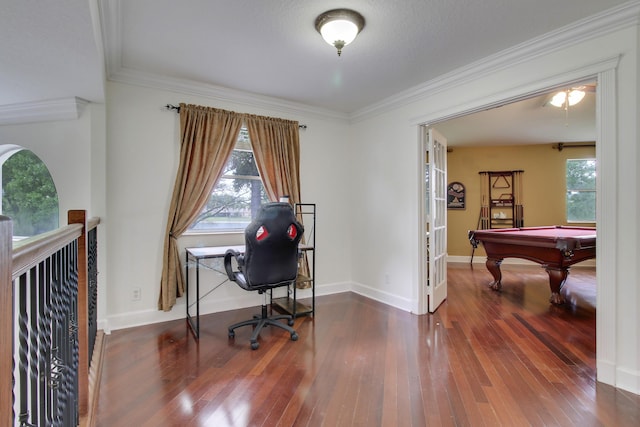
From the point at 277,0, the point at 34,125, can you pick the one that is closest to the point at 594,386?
the point at 277,0

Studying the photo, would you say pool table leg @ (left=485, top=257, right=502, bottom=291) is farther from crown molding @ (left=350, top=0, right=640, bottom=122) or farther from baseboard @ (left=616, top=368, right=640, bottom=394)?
crown molding @ (left=350, top=0, right=640, bottom=122)

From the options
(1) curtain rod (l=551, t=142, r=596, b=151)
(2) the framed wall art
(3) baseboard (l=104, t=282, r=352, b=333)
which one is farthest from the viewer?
(2) the framed wall art

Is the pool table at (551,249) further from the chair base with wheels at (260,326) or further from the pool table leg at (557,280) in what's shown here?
the chair base with wheels at (260,326)

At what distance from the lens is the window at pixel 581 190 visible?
6.58 metres

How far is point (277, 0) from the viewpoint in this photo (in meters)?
2.06

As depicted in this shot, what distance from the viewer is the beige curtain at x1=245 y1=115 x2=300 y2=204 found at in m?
3.79

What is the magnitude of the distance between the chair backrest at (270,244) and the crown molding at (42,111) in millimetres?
1969

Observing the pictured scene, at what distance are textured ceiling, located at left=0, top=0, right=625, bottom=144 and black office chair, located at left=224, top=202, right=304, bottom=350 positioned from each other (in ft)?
4.59

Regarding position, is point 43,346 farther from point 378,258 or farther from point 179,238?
point 378,258

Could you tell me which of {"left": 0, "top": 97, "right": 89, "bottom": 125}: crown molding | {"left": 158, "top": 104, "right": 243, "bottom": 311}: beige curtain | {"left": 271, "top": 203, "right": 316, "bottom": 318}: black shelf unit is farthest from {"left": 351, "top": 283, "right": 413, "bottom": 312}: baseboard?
{"left": 0, "top": 97, "right": 89, "bottom": 125}: crown molding

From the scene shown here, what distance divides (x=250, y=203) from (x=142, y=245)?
50.3 inches

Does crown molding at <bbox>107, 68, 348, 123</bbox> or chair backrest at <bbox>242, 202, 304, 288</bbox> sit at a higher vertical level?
crown molding at <bbox>107, 68, 348, 123</bbox>

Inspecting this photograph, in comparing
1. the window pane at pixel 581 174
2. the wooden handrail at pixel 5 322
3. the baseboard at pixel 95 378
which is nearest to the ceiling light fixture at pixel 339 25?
the wooden handrail at pixel 5 322

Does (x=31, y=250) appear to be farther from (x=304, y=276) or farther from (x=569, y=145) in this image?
(x=569, y=145)
